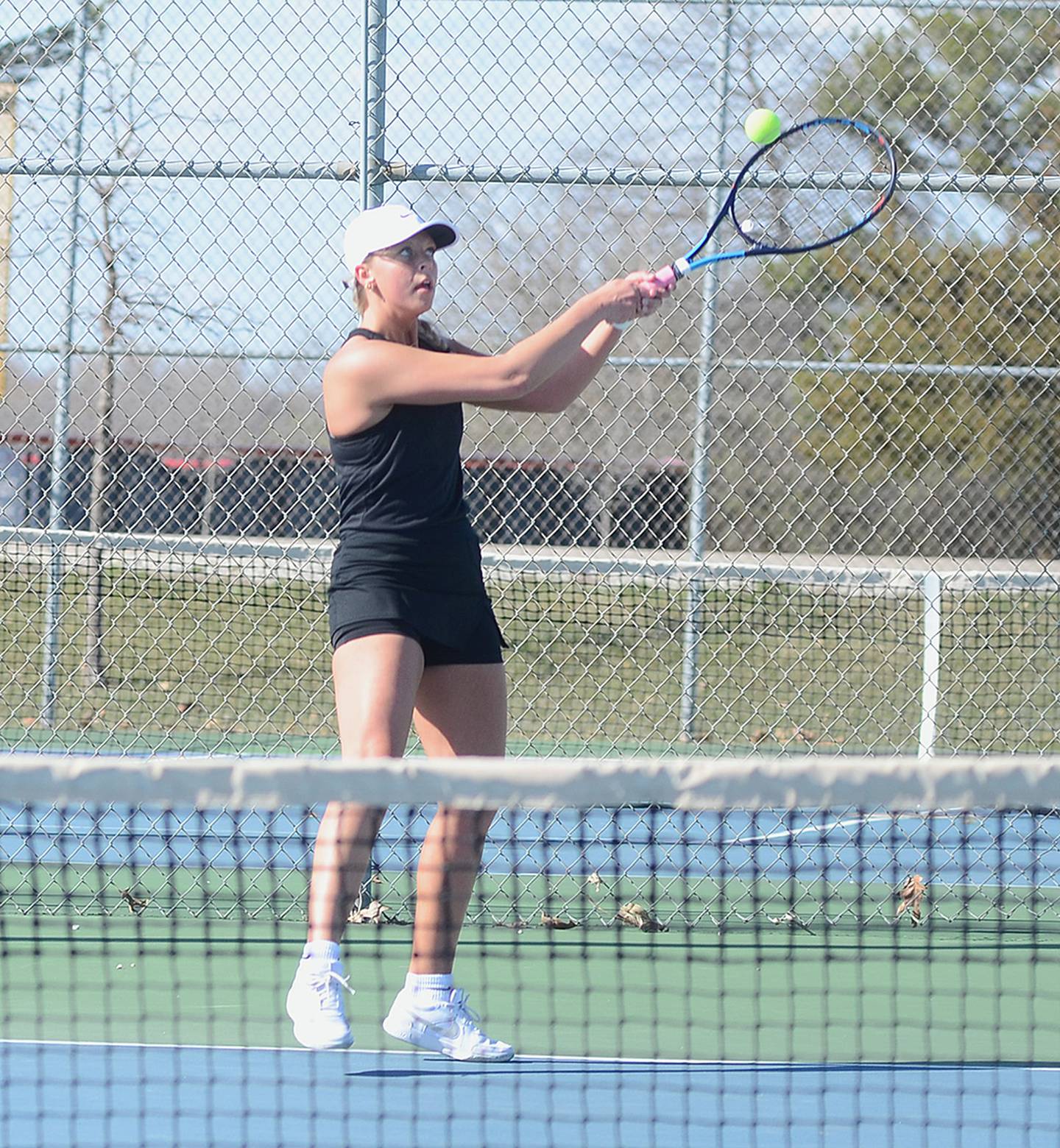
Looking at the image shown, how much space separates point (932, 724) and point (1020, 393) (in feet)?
20.5

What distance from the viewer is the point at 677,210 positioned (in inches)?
375

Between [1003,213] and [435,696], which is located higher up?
[1003,213]

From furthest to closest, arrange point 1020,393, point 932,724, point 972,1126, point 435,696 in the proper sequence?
point 1020,393
point 932,724
point 435,696
point 972,1126

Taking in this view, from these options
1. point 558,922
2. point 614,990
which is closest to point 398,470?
point 614,990

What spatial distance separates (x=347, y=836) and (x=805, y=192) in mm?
3520

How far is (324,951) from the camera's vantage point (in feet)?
10.4

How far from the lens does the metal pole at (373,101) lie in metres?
4.47

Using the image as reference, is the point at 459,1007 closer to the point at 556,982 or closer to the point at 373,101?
the point at 556,982

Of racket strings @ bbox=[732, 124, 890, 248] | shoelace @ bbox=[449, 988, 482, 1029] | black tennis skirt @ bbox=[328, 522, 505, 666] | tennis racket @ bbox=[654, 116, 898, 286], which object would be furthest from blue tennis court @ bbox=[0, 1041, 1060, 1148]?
racket strings @ bbox=[732, 124, 890, 248]

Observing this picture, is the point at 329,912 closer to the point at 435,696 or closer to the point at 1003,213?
the point at 435,696

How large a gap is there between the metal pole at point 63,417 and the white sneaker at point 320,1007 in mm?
2320

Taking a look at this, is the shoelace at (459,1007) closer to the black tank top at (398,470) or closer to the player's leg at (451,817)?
the player's leg at (451,817)

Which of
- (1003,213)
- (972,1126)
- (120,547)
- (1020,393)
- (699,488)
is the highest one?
(1020,393)

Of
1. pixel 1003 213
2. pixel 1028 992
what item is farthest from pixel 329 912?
pixel 1003 213
